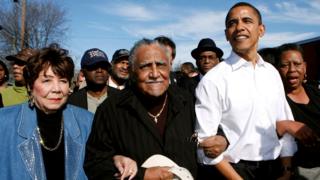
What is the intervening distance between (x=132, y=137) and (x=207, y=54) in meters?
3.14

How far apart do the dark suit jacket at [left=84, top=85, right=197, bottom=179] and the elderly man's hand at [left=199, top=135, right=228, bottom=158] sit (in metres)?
0.14

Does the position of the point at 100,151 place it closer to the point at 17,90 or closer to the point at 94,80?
the point at 94,80

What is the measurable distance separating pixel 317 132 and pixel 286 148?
0.38 metres

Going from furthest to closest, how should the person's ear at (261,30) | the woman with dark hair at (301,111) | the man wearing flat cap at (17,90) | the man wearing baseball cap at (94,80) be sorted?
the man wearing flat cap at (17,90), the man wearing baseball cap at (94,80), the person's ear at (261,30), the woman with dark hair at (301,111)

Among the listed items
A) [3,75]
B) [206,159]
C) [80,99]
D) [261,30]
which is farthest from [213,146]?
[3,75]

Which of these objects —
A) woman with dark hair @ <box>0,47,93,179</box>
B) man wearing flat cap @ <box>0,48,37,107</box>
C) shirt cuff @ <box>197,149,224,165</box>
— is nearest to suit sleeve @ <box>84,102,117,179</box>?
woman with dark hair @ <box>0,47,93,179</box>

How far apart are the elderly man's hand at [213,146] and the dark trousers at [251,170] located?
158mm

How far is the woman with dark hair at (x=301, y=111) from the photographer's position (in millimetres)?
3127

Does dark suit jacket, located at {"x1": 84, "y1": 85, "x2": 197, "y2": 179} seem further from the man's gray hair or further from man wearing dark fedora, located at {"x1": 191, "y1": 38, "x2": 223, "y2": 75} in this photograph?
man wearing dark fedora, located at {"x1": 191, "y1": 38, "x2": 223, "y2": 75}

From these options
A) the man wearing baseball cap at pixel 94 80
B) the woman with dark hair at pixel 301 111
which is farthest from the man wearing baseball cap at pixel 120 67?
the woman with dark hair at pixel 301 111

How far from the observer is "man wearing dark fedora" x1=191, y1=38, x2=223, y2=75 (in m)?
5.86

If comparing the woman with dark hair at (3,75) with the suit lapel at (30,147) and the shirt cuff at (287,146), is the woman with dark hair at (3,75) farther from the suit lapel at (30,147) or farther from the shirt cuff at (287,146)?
the shirt cuff at (287,146)

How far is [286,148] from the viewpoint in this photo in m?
3.22

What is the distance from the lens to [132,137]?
3008mm
